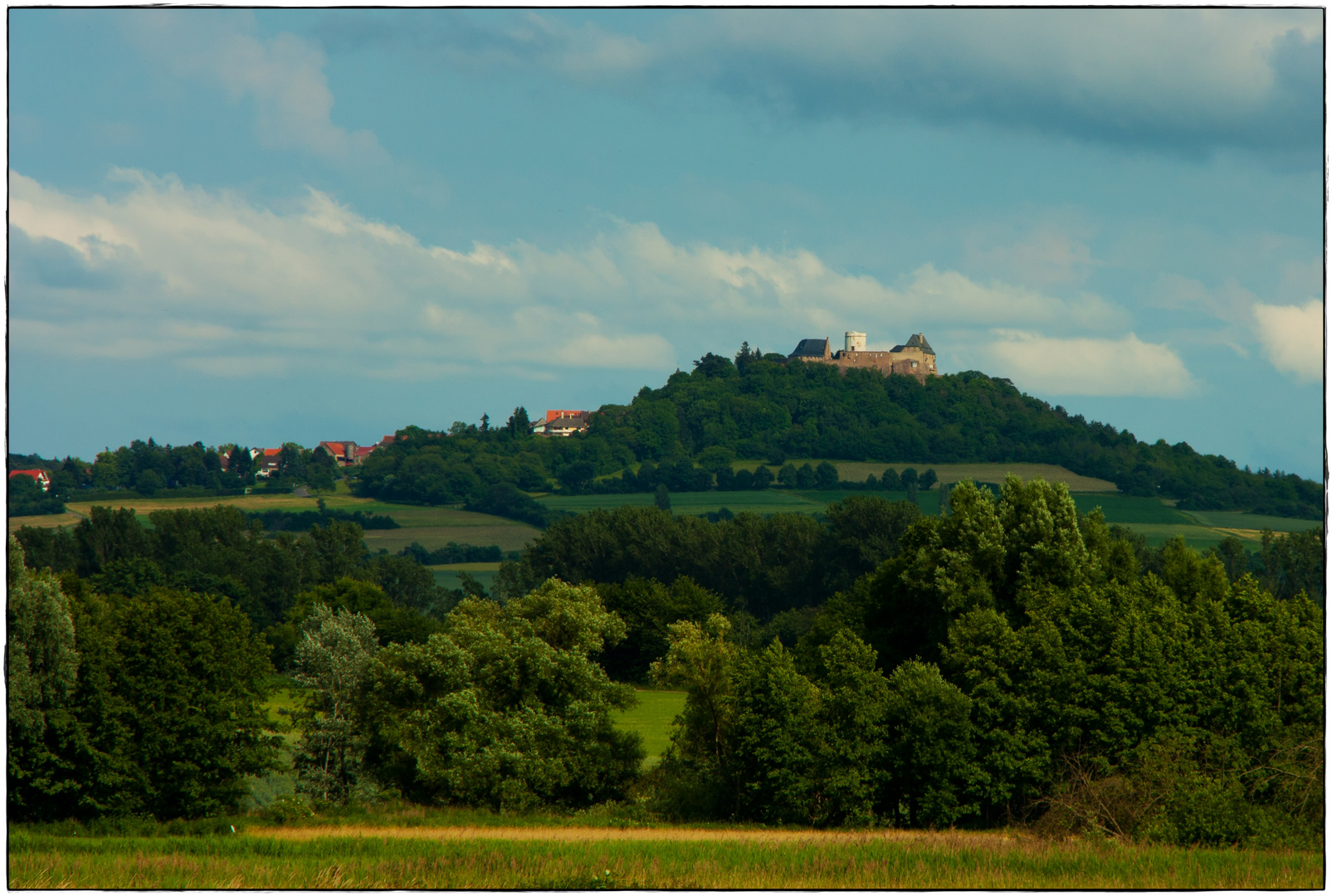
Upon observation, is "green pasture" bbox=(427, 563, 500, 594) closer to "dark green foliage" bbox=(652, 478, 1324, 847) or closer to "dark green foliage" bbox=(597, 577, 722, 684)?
"dark green foliage" bbox=(597, 577, 722, 684)

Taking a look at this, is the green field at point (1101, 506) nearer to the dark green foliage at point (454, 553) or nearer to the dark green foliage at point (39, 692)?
the dark green foliage at point (454, 553)

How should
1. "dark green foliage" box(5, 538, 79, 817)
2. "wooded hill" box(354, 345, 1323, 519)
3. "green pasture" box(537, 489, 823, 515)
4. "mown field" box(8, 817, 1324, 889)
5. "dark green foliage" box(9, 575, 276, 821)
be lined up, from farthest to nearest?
1. "wooded hill" box(354, 345, 1323, 519)
2. "green pasture" box(537, 489, 823, 515)
3. "dark green foliage" box(9, 575, 276, 821)
4. "dark green foliage" box(5, 538, 79, 817)
5. "mown field" box(8, 817, 1324, 889)

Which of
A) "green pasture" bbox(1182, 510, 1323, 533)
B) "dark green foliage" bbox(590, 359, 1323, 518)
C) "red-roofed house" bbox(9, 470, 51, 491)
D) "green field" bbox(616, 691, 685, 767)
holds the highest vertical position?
"dark green foliage" bbox(590, 359, 1323, 518)

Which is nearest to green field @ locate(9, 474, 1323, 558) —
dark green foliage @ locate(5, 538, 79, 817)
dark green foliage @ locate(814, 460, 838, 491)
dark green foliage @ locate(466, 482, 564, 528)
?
dark green foliage @ locate(466, 482, 564, 528)

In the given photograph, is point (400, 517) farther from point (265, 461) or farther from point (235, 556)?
point (235, 556)

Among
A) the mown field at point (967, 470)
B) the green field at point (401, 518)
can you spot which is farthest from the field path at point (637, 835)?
the mown field at point (967, 470)

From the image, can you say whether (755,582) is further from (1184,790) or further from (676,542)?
(1184,790)
